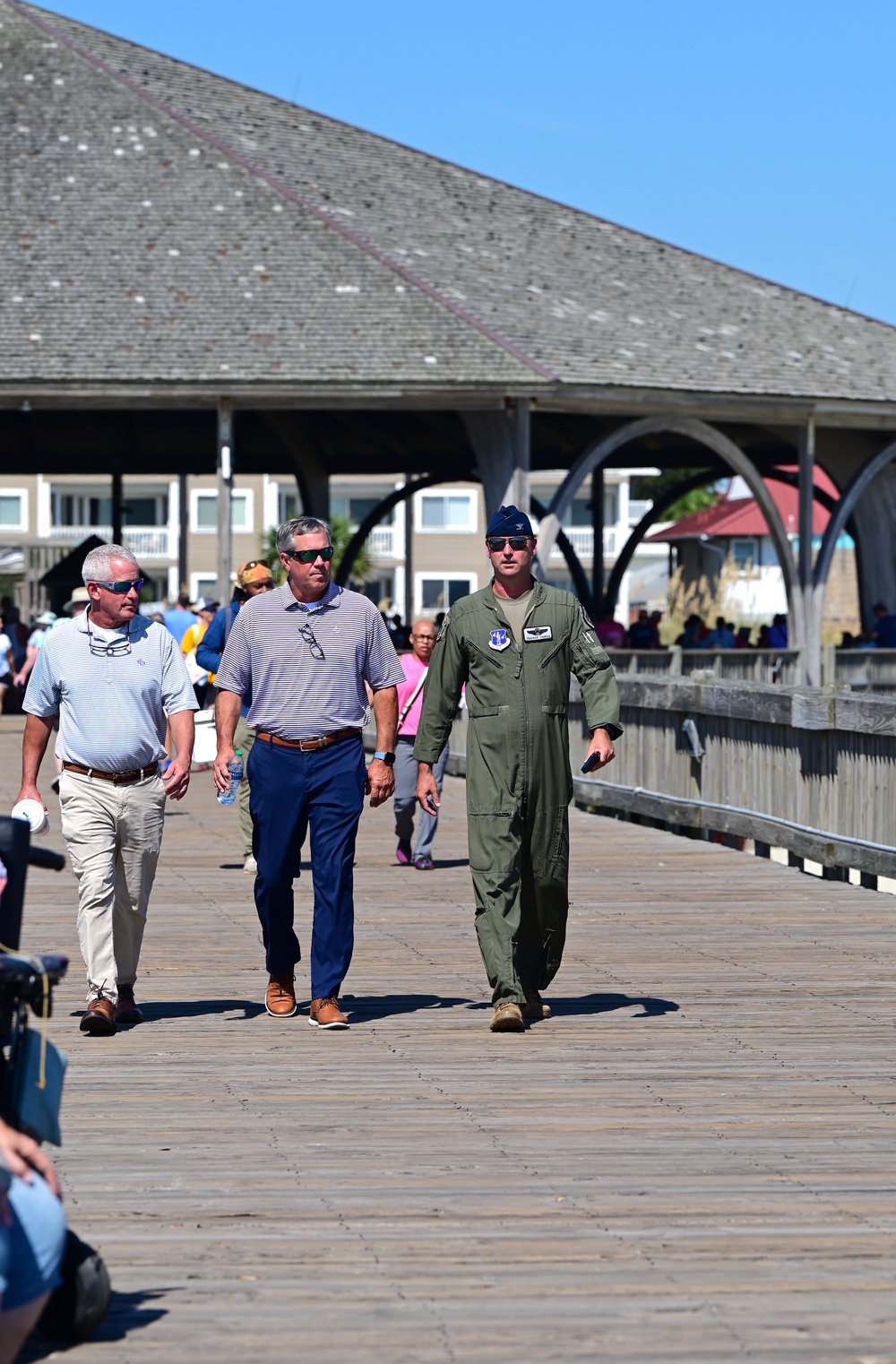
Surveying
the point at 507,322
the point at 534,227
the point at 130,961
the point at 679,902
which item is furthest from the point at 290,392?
the point at 130,961

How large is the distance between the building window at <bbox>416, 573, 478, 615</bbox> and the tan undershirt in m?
73.4

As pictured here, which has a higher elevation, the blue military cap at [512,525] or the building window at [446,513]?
the building window at [446,513]

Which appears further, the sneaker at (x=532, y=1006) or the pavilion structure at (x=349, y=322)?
the pavilion structure at (x=349, y=322)

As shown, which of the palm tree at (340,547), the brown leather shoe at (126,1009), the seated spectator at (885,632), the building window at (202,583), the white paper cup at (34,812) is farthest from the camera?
the building window at (202,583)

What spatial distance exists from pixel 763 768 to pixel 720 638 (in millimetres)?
19184

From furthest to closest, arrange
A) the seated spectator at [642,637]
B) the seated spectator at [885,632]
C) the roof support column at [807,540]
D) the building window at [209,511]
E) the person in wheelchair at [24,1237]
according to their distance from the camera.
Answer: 1. the building window at [209,511]
2. the seated spectator at [642,637]
3. the seated spectator at [885,632]
4. the roof support column at [807,540]
5. the person in wheelchair at [24,1237]

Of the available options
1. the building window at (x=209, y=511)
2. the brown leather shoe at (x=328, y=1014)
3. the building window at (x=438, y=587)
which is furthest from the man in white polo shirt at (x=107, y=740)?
the building window at (x=209, y=511)

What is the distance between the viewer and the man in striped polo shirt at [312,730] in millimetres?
8242

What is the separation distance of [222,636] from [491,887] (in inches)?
256

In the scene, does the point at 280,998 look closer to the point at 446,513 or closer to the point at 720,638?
the point at 720,638

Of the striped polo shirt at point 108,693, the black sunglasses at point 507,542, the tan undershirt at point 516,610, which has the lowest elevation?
the striped polo shirt at point 108,693

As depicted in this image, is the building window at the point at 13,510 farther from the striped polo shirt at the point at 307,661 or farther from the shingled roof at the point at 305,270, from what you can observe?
the striped polo shirt at the point at 307,661

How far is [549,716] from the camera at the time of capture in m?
8.24

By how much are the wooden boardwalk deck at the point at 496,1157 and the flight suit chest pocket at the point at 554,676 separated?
1.30 metres
